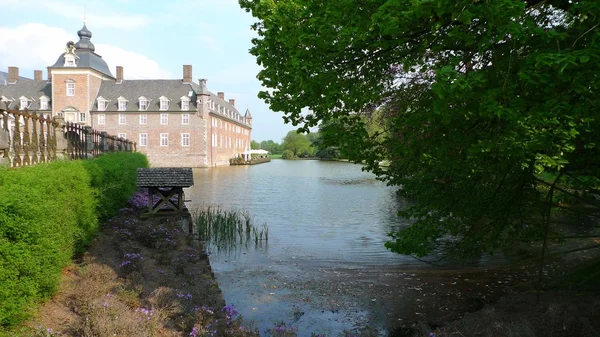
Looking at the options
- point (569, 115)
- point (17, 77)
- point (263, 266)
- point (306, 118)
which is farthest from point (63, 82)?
point (569, 115)

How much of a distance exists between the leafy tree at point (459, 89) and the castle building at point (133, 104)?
159ft

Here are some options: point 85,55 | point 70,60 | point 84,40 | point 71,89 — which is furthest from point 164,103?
point 84,40

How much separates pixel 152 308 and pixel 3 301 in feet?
6.68

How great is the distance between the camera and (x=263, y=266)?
35.2 feet

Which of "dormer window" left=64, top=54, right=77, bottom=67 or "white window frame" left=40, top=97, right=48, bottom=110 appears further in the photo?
"white window frame" left=40, top=97, right=48, bottom=110

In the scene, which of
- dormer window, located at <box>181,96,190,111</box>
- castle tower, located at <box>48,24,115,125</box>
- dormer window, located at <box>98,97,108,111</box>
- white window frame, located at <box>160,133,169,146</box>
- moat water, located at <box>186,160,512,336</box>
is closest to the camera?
moat water, located at <box>186,160,512,336</box>

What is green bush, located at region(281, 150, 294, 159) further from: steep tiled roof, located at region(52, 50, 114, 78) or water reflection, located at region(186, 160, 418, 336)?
water reflection, located at region(186, 160, 418, 336)

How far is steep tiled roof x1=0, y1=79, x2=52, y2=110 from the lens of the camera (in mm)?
54656

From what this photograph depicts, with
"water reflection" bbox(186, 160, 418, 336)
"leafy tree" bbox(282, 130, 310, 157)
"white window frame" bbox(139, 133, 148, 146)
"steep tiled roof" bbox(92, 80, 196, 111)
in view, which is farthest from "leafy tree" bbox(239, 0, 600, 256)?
"leafy tree" bbox(282, 130, 310, 157)

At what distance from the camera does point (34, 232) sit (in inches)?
193

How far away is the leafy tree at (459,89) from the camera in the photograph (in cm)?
367

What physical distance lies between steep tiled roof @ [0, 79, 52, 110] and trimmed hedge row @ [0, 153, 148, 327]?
54.7m

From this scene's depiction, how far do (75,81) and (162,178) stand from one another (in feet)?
153

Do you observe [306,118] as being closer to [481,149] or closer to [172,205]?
[481,149]
